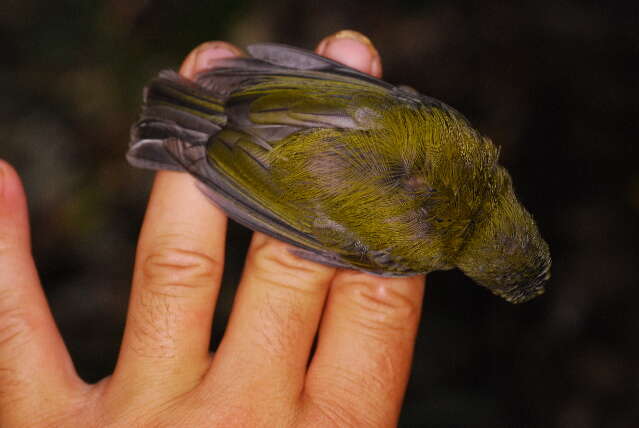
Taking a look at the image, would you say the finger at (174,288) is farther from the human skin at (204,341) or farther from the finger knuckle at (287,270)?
the finger knuckle at (287,270)

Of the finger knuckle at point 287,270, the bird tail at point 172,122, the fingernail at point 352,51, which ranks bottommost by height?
the finger knuckle at point 287,270

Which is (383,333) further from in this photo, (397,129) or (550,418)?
(550,418)

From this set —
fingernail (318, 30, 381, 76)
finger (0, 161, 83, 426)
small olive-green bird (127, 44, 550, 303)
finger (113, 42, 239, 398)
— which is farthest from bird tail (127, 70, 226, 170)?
fingernail (318, 30, 381, 76)

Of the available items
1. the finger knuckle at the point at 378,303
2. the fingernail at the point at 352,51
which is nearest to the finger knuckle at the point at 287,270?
the finger knuckle at the point at 378,303

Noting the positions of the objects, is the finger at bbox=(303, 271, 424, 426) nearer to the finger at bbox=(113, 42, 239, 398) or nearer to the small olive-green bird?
the small olive-green bird

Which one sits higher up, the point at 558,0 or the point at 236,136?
the point at 558,0

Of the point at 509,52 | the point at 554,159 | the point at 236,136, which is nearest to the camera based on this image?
the point at 236,136

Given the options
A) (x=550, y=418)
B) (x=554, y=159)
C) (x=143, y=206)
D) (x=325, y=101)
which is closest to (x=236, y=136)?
(x=325, y=101)
